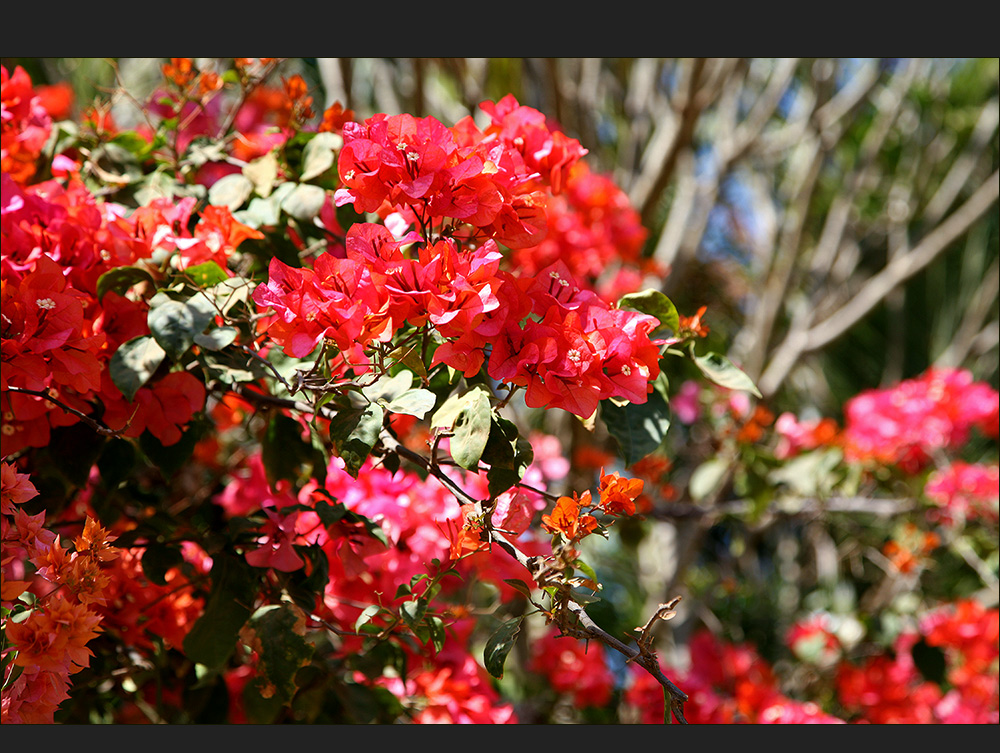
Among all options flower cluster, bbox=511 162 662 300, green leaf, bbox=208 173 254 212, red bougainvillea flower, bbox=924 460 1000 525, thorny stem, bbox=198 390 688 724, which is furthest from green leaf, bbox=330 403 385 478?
red bougainvillea flower, bbox=924 460 1000 525

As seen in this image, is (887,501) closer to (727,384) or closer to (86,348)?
(727,384)

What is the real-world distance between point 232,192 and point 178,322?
0.36m

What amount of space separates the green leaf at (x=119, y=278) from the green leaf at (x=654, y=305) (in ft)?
1.75

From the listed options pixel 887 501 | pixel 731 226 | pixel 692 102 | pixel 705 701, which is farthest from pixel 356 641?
pixel 731 226

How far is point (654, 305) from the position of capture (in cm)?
104

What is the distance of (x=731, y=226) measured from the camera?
15.0 ft

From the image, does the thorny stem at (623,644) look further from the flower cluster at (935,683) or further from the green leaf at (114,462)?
the flower cluster at (935,683)

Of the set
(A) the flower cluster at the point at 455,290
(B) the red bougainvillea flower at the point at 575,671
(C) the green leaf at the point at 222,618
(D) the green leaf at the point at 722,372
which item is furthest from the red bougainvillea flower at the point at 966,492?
(C) the green leaf at the point at 222,618

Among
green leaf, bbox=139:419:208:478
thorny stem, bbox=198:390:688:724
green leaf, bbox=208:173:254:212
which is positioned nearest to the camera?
thorny stem, bbox=198:390:688:724

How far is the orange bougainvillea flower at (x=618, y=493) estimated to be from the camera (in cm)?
80

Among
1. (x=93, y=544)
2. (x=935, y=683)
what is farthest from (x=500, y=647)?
(x=935, y=683)

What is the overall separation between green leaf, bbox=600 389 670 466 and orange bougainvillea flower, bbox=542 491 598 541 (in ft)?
0.68

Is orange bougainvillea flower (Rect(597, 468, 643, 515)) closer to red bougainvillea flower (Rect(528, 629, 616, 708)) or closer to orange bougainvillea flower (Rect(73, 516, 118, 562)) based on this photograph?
orange bougainvillea flower (Rect(73, 516, 118, 562))

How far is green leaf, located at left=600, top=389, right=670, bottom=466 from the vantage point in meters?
1.00
